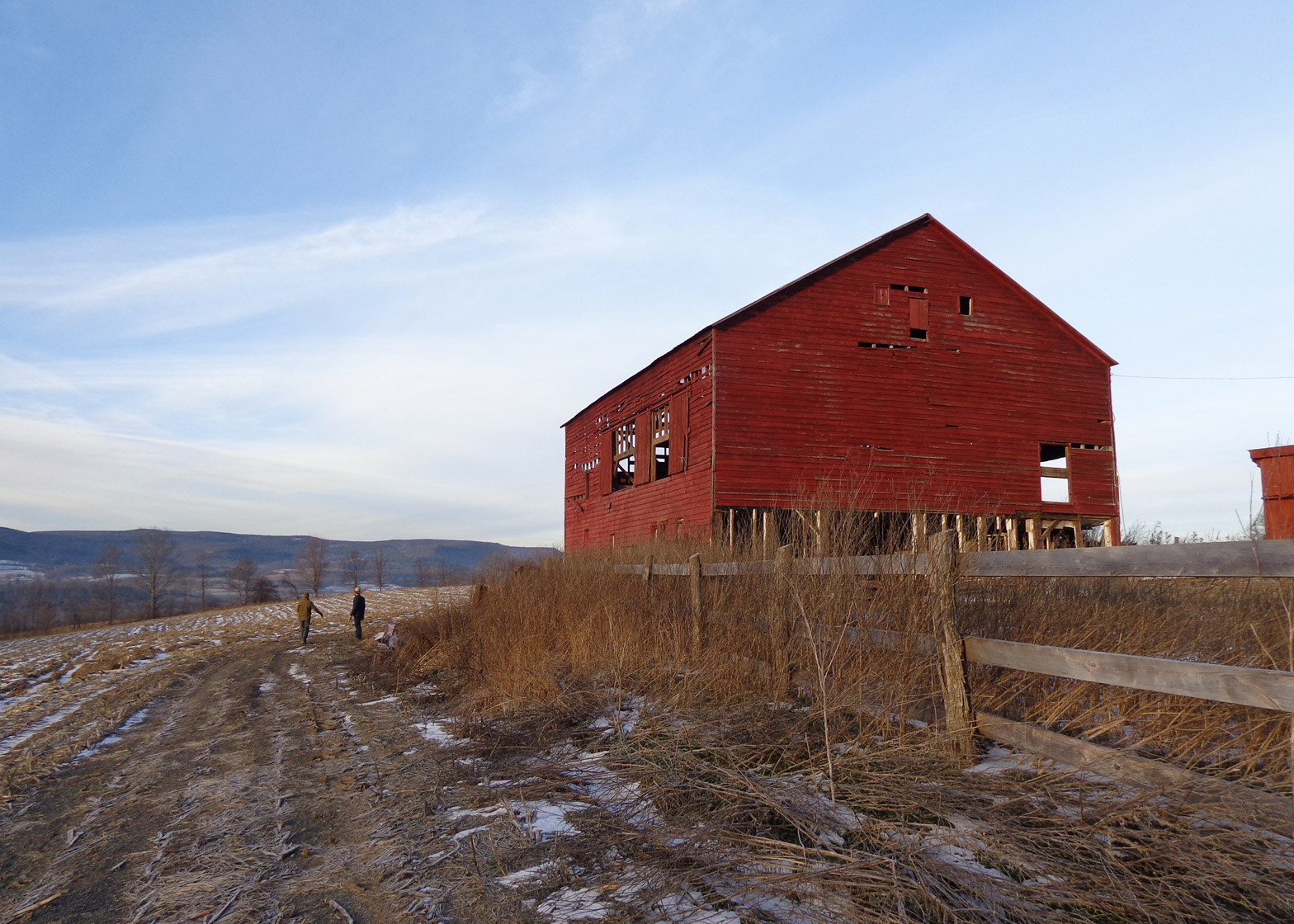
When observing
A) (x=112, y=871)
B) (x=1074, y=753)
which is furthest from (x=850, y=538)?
(x=112, y=871)

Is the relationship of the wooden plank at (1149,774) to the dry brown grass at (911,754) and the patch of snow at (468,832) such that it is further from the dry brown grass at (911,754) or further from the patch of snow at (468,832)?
the patch of snow at (468,832)

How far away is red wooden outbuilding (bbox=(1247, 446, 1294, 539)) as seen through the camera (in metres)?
17.4

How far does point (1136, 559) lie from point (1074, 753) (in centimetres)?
105

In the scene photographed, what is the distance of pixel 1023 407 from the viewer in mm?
20656

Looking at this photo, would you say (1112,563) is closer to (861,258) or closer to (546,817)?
(546,817)

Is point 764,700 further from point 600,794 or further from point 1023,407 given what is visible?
point 1023,407

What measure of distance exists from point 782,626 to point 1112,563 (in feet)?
8.80

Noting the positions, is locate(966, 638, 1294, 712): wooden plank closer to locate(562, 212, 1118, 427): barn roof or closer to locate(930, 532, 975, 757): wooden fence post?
locate(930, 532, 975, 757): wooden fence post

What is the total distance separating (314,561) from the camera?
96.4 m

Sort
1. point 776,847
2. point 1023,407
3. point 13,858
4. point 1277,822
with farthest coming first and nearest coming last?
point 1023,407 < point 13,858 < point 776,847 < point 1277,822

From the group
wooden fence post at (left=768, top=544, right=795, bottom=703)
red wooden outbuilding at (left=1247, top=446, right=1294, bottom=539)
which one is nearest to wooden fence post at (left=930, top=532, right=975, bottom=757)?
wooden fence post at (left=768, top=544, right=795, bottom=703)

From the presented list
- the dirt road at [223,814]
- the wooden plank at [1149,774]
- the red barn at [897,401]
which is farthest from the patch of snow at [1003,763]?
the red barn at [897,401]

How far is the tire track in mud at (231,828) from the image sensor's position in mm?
3617

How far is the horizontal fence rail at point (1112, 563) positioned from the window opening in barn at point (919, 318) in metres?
16.2
